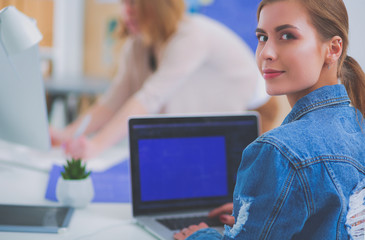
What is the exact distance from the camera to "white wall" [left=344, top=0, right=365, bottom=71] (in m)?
0.74

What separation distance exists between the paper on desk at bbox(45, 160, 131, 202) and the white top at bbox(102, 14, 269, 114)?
1.03 feet

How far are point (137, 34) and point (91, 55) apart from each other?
7.53ft

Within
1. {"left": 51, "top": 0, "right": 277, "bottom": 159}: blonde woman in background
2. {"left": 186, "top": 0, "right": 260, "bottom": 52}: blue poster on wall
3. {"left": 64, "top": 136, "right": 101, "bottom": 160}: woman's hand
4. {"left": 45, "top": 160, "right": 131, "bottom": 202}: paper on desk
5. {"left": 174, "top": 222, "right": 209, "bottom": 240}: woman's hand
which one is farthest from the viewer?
{"left": 186, "top": 0, "right": 260, "bottom": 52}: blue poster on wall

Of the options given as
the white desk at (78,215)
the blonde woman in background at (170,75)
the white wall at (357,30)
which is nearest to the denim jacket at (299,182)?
the white wall at (357,30)

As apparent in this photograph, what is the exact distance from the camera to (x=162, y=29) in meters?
1.58

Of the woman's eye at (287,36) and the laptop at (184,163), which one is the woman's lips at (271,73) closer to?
the woman's eye at (287,36)

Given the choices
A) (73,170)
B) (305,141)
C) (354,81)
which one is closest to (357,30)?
(354,81)

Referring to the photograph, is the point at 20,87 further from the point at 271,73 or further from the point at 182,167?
the point at 271,73

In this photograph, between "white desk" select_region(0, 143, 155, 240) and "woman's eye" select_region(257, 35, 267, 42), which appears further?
"white desk" select_region(0, 143, 155, 240)

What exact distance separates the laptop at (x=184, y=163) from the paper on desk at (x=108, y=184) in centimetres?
13

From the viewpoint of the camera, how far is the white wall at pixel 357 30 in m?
0.74

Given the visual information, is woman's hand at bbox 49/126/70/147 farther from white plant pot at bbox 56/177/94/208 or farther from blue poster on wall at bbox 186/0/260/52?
blue poster on wall at bbox 186/0/260/52

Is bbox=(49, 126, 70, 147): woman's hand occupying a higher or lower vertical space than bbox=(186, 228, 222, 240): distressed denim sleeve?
higher

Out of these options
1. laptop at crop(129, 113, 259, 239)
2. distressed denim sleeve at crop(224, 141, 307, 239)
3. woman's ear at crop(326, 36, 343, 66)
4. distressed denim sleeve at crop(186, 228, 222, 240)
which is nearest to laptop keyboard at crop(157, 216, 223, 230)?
laptop at crop(129, 113, 259, 239)
